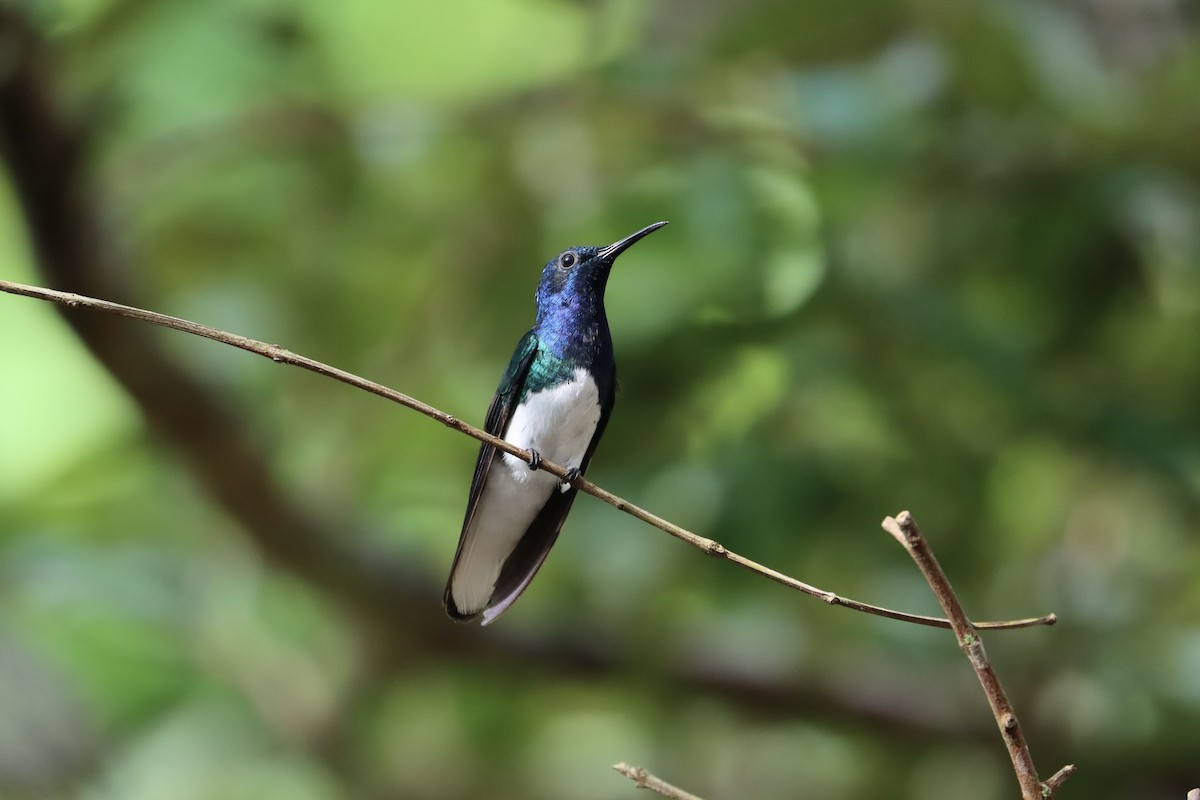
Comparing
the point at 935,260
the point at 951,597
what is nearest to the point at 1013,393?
the point at 935,260

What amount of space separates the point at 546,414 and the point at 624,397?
883 mm

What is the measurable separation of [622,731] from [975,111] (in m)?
2.05

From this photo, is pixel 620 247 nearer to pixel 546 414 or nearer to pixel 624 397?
pixel 546 414

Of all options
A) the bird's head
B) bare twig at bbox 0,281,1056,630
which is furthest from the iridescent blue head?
bare twig at bbox 0,281,1056,630

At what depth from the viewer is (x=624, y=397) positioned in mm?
2656

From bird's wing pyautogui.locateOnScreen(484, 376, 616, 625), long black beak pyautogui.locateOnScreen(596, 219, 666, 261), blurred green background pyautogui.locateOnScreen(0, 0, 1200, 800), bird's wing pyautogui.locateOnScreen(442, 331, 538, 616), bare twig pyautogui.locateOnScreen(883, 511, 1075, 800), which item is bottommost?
bare twig pyautogui.locateOnScreen(883, 511, 1075, 800)

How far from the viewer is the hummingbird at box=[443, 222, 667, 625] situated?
1482mm

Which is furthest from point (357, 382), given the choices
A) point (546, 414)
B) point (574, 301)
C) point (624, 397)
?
point (624, 397)

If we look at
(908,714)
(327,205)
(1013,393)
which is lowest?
(908,714)

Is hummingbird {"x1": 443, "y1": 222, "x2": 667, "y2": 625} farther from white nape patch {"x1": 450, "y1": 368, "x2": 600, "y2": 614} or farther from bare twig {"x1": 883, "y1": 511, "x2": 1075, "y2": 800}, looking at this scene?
bare twig {"x1": 883, "y1": 511, "x2": 1075, "y2": 800}

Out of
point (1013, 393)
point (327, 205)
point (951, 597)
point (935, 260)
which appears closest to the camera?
point (951, 597)

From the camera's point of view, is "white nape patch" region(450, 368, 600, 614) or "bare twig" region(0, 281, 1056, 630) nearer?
"bare twig" region(0, 281, 1056, 630)

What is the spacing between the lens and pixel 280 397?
3.65 m

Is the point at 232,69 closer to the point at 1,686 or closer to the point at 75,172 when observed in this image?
the point at 75,172
